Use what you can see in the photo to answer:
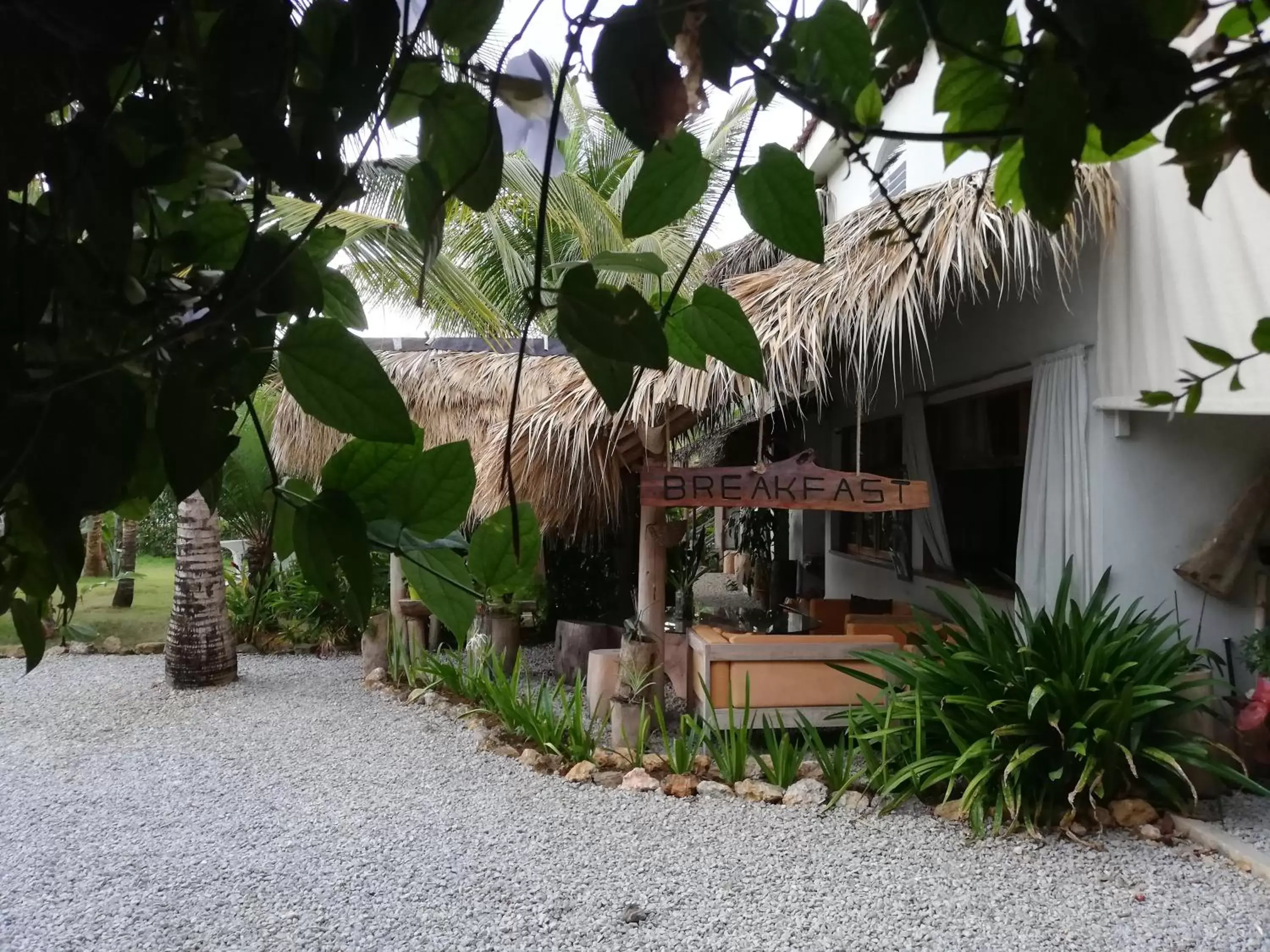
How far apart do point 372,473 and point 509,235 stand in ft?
33.4

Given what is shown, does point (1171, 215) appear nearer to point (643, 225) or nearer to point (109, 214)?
point (643, 225)

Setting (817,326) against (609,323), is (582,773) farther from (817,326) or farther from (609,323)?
(609,323)

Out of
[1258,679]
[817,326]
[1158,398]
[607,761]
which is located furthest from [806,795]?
[1158,398]

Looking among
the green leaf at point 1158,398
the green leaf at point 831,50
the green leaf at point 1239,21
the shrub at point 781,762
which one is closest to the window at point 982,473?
the shrub at point 781,762

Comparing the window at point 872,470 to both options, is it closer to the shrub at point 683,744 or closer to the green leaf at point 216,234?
the shrub at point 683,744

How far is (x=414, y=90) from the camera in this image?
1.52 ft

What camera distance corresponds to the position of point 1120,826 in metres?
2.99

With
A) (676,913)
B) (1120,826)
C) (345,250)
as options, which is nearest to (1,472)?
(676,913)

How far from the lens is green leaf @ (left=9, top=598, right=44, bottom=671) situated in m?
0.44

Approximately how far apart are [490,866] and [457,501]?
2.82m

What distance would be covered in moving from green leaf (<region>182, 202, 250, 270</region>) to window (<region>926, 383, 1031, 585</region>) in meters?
4.19

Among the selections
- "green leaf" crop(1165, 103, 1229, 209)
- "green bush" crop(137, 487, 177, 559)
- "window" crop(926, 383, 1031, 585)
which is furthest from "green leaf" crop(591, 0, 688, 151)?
"green bush" crop(137, 487, 177, 559)

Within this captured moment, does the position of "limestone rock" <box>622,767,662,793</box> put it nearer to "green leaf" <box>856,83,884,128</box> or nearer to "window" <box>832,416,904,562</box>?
"window" <box>832,416,904,562</box>

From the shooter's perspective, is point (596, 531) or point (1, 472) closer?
point (1, 472)
